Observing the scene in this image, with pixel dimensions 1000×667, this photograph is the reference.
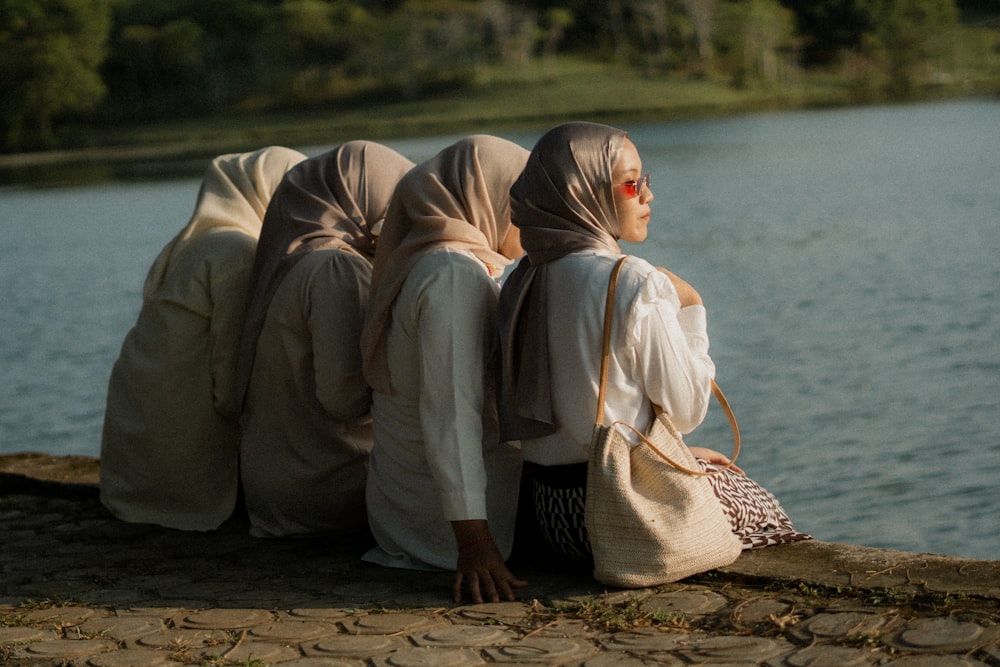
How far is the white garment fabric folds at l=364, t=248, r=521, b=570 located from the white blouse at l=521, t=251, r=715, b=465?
19cm

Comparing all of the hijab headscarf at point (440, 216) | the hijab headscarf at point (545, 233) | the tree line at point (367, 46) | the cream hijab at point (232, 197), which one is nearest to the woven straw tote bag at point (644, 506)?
the hijab headscarf at point (545, 233)

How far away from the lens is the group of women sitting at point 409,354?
2607 mm

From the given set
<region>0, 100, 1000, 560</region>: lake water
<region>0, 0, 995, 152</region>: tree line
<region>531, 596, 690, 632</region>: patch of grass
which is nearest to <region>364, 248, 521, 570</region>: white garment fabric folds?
<region>531, 596, 690, 632</region>: patch of grass

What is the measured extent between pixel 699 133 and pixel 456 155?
127ft

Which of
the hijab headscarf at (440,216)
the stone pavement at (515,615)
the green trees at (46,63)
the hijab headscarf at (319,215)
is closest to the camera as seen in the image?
the stone pavement at (515,615)

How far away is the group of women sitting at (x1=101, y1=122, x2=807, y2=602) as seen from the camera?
8.55 feet

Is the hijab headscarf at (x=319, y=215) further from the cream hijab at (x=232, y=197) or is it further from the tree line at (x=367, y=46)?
the tree line at (x=367, y=46)

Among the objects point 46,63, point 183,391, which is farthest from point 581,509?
point 46,63

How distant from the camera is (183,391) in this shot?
3566 mm

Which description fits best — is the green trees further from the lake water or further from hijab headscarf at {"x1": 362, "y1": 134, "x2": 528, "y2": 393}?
hijab headscarf at {"x1": 362, "y1": 134, "x2": 528, "y2": 393}

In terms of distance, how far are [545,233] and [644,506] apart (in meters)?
0.56

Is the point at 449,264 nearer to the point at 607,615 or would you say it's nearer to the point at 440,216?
the point at 440,216

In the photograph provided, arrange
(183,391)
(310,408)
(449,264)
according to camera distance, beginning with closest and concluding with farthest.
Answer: (449,264) < (310,408) < (183,391)

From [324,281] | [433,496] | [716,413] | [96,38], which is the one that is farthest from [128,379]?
[96,38]
